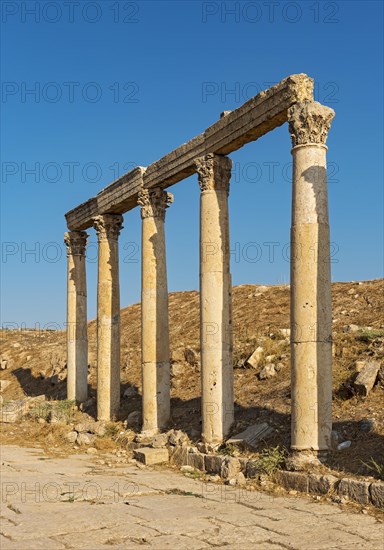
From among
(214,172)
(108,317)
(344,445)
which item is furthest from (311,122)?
(108,317)

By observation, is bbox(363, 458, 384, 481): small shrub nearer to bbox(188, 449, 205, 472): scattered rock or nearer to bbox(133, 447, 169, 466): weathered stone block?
bbox(188, 449, 205, 472): scattered rock

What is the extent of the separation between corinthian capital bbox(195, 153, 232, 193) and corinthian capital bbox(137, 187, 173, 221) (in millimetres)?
2759

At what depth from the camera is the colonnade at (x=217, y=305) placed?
1200 cm

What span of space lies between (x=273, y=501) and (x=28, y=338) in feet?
103

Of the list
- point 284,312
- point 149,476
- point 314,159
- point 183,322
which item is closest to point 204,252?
point 314,159

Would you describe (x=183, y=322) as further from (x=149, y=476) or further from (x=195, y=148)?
(x=149, y=476)

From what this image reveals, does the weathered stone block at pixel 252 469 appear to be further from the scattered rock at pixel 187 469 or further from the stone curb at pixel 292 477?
the scattered rock at pixel 187 469

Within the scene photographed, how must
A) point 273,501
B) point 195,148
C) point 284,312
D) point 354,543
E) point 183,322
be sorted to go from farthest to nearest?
point 183,322 < point 284,312 < point 195,148 < point 273,501 < point 354,543

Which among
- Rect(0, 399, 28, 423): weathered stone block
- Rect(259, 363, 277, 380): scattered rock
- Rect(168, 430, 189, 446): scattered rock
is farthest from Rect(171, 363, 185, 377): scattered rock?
Rect(168, 430, 189, 446): scattered rock

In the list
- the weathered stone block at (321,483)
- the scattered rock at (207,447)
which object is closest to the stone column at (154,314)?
the scattered rock at (207,447)

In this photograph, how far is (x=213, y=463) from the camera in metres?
13.6

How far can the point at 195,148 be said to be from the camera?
53.7 feet

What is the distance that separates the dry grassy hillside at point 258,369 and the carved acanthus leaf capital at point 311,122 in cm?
557

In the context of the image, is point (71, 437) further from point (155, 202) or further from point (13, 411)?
point (155, 202)
